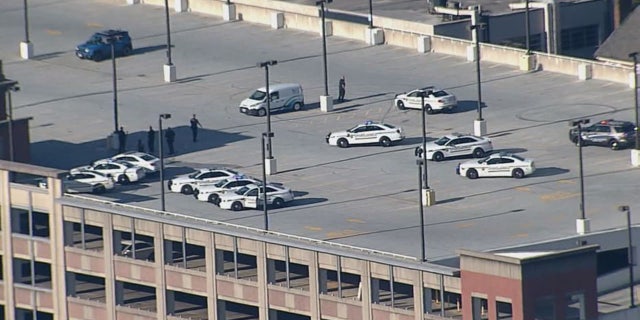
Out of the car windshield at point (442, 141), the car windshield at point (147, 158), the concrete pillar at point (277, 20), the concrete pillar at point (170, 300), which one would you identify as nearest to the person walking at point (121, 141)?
the car windshield at point (147, 158)

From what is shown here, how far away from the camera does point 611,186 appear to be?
466 feet

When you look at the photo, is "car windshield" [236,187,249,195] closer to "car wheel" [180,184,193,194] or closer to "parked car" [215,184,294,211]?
"parked car" [215,184,294,211]

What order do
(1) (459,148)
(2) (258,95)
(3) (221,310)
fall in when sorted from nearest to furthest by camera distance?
(3) (221,310)
(1) (459,148)
(2) (258,95)

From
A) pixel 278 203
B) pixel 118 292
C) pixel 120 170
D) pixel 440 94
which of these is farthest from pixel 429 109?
pixel 118 292

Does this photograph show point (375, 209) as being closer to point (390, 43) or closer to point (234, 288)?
point (234, 288)

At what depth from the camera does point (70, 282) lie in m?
145

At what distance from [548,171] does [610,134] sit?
509 centimetres

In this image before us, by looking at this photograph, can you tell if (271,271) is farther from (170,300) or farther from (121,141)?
(121,141)

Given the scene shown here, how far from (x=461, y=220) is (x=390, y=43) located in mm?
41759

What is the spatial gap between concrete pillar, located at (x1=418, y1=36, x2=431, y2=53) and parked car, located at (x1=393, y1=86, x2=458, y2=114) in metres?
13.6

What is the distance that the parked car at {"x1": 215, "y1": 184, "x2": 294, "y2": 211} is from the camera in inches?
5546

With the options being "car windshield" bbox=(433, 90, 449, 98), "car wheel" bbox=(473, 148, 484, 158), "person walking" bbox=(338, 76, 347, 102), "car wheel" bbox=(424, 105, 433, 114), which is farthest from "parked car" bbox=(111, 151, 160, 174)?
"car windshield" bbox=(433, 90, 449, 98)

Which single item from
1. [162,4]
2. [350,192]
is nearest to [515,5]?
[162,4]

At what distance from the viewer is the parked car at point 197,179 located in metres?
144
